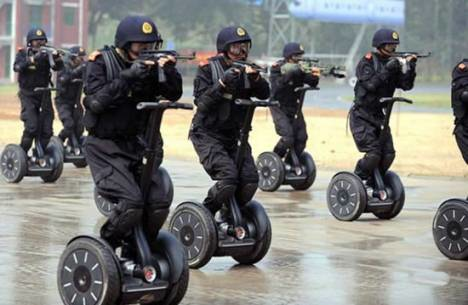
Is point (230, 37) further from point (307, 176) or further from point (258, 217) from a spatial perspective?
point (307, 176)

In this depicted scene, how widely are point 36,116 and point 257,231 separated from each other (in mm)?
7587

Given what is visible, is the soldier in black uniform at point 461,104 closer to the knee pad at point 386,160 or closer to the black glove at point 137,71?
the knee pad at point 386,160

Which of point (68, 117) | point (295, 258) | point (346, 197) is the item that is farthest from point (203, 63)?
point (68, 117)

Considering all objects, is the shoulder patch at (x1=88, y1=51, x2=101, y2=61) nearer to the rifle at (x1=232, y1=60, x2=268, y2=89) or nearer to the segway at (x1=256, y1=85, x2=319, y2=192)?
the rifle at (x1=232, y1=60, x2=268, y2=89)

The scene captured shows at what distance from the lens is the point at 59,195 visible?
53.0 ft

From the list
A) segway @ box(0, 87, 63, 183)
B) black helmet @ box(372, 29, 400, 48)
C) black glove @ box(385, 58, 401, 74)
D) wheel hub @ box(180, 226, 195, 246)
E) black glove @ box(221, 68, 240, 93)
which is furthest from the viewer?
segway @ box(0, 87, 63, 183)

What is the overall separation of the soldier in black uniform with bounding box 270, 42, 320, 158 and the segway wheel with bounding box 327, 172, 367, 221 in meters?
3.11

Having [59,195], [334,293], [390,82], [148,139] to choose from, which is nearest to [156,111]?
[148,139]

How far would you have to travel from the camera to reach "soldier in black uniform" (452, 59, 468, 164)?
11273mm

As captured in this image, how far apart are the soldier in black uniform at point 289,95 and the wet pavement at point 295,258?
0.95 meters

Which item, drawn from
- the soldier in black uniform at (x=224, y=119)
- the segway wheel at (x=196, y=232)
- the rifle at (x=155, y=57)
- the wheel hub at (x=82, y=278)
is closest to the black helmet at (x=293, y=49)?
the soldier in black uniform at (x=224, y=119)

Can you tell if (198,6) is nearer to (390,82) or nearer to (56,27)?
(56,27)

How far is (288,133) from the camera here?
17.3 metres

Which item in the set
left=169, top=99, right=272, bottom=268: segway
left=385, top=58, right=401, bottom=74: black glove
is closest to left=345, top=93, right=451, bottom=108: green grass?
left=385, top=58, right=401, bottom=74: black glove
